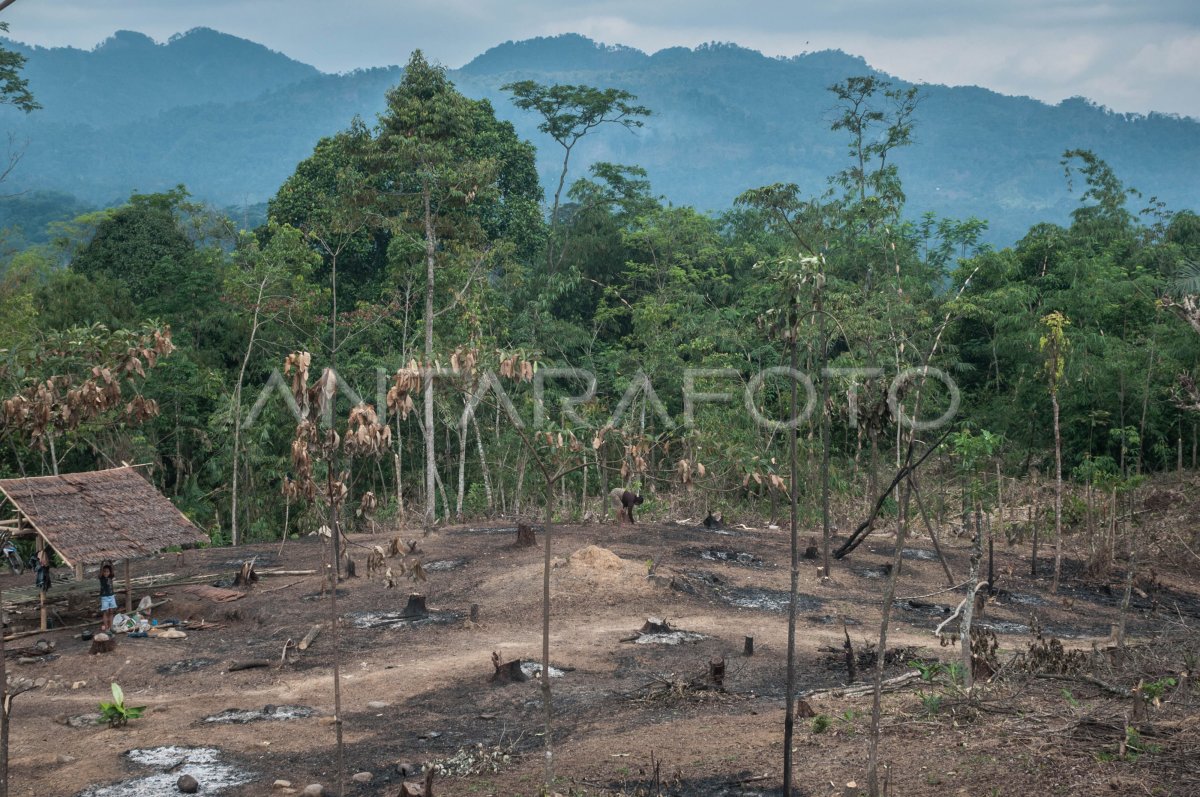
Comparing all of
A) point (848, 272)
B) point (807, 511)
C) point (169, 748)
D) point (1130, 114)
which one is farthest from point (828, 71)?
point (169, 748)

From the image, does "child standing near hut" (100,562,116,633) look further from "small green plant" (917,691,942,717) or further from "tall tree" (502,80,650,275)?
"tall tree" (502,80,650,275)

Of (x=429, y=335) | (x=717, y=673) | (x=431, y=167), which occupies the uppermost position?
(x=431, y=167)

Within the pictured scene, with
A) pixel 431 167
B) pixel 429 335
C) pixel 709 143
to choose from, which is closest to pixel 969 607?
pixel 429 335

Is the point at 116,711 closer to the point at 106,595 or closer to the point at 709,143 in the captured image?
the point at 106,595

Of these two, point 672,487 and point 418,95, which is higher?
point 418,95

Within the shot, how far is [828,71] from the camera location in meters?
195

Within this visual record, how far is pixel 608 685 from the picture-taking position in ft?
37.4

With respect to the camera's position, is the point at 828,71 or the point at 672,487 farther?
the point at 828,71

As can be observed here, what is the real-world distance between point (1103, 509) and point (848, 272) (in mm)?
13861

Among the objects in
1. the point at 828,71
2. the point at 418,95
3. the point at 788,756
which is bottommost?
the point at 788,756

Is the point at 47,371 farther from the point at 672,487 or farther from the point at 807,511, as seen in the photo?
the point at 807,511

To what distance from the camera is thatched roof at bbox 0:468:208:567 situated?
14.3 meters

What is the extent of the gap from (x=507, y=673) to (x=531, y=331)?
1676 cm

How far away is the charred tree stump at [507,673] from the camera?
37.7ft
